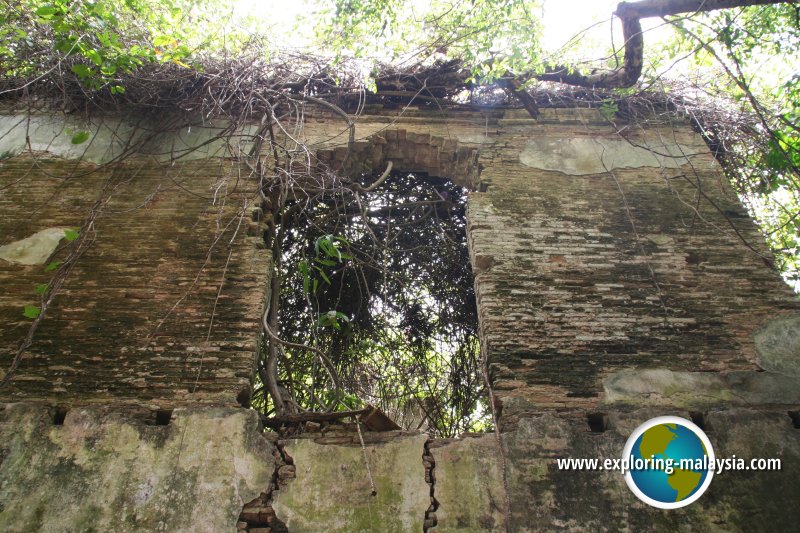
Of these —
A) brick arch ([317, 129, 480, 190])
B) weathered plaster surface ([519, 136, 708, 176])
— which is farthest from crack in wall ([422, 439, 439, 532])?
weathered plaster surface ([519, 136, 708, 176])

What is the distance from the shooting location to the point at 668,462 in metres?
2.71

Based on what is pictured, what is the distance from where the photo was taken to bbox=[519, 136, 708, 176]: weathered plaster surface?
4.52 m

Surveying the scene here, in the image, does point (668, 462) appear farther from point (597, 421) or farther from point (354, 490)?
point (354, 490)

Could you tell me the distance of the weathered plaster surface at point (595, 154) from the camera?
4.52m

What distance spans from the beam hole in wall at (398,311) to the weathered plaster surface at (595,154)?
887mm

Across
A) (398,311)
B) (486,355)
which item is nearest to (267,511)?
(486,355)

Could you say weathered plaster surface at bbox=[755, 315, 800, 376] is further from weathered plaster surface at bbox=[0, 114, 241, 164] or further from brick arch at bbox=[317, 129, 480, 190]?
weathered plaster surface at bbox=[0, 114, 241, 164]

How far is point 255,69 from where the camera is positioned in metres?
4.60

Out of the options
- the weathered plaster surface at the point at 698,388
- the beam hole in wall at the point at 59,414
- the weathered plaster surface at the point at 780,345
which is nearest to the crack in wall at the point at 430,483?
the weathered plaster surface at the point at 698,388

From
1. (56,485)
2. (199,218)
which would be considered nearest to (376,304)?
(199,218)

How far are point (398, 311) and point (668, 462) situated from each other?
330cm

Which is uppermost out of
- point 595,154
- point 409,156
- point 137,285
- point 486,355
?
point 409,156

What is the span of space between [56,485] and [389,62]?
13.7 feet

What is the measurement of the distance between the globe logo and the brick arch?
2.46m
